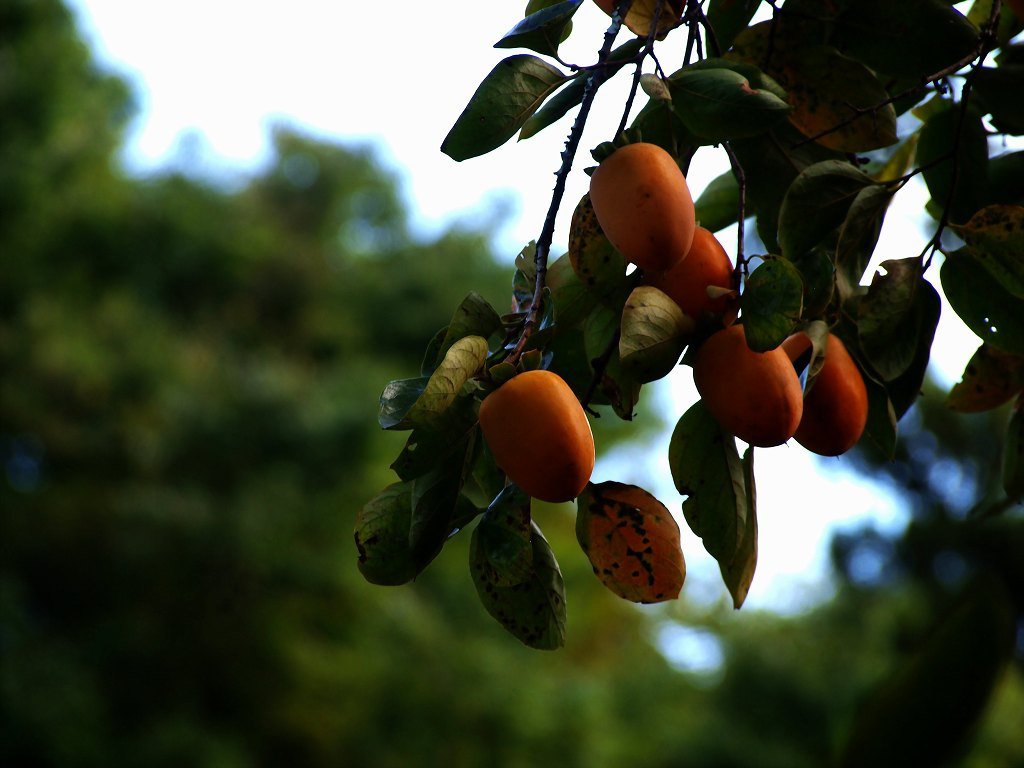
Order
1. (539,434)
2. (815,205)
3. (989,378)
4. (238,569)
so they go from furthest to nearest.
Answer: (238,569) < (989,378) < (815,205) < (539,434)

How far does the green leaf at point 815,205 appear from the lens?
0.47 meters

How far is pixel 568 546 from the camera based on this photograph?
6.61 metres

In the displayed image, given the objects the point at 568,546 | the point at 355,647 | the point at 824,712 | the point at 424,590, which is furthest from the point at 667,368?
the point at 568,546

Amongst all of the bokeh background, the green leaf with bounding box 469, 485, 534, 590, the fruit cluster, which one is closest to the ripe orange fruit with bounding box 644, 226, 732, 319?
the fruit cluster

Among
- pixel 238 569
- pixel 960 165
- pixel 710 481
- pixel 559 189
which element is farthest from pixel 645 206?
pixel 238 569

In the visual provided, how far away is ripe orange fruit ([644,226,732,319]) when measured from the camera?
428 mm

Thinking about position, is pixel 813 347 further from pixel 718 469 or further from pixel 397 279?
pixel 397 279

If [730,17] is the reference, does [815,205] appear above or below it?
below

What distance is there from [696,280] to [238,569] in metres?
4.72

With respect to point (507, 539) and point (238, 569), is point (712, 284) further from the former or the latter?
point (238, 569)

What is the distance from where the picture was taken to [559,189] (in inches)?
15.7

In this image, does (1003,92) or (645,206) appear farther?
(1003,92)

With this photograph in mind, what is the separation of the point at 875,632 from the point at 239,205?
4.90m

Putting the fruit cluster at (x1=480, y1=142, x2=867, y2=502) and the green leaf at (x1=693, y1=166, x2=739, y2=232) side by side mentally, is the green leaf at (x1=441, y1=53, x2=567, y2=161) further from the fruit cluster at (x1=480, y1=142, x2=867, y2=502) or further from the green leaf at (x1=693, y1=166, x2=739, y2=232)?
the green leaf at (x1=693, y1=166, x2=739, y2=232)
